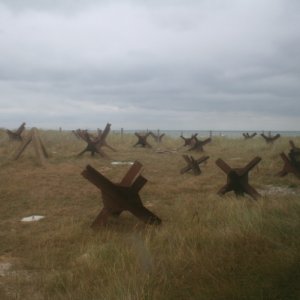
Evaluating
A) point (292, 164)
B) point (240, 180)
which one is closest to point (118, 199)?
point (240, 180)

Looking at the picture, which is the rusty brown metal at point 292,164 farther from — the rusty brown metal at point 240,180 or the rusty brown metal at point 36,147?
the rusty brown metal at point 36,147

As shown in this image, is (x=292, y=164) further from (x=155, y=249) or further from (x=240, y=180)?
(x=155, y=249)

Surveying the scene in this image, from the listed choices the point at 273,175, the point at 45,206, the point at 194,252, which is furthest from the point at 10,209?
the point at 273,175

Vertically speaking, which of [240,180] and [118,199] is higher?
[240,180]

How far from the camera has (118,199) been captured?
684 centimetres

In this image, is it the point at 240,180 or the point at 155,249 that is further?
the point at 240,180

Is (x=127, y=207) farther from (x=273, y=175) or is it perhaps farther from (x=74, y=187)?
(x=273, y=175)

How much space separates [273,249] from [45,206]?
5659 millimetres

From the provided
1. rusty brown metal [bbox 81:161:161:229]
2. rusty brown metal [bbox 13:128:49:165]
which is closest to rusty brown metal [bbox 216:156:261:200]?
rusty brown metal [bbox 81:161:161:229]

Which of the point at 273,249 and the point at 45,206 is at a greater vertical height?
the point at 273,249

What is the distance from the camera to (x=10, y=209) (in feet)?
28.7

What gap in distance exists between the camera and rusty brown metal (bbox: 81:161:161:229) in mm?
6746

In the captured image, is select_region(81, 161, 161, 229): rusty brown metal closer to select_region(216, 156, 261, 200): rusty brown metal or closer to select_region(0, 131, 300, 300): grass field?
select_region(0, 131, 300, 300): grass field

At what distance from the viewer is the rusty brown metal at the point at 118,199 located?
22.1ft
